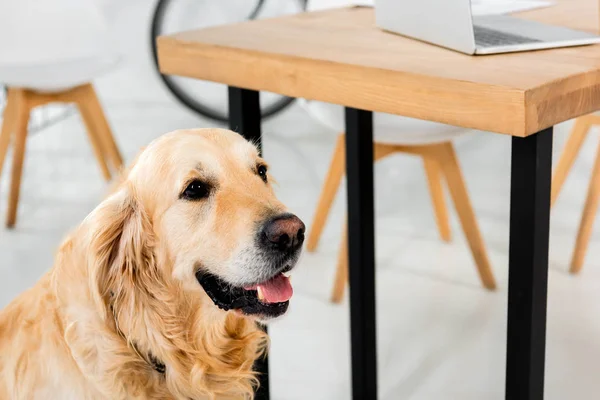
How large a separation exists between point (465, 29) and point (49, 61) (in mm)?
1731

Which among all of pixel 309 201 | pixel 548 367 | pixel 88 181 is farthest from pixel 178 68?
pixel 88 181

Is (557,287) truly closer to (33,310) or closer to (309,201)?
(309,201)

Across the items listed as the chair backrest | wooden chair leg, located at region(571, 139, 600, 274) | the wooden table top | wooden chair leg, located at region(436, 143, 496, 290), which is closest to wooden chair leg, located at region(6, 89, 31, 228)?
the chair backrest

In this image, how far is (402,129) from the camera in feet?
6.66

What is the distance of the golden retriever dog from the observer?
1206 millimetres

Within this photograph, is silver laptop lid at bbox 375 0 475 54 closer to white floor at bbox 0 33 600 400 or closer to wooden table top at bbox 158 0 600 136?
wooden table top at bbox 158 0 600 136

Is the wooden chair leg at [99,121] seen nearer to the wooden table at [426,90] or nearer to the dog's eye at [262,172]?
the wooden table at [426,90]

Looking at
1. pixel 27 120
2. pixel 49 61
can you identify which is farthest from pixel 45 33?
pixel 27 120

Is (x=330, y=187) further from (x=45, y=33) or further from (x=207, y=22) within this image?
(x=207, y=22)

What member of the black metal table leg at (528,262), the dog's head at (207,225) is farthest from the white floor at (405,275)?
the dog's head at (207,225)

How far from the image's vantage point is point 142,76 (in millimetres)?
4434

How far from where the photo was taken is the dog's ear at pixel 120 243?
48.3 inches

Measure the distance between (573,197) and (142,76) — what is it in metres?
2.36

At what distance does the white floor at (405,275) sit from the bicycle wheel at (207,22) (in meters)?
0.23
